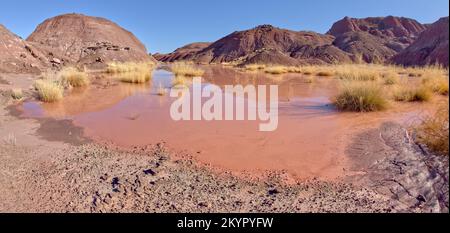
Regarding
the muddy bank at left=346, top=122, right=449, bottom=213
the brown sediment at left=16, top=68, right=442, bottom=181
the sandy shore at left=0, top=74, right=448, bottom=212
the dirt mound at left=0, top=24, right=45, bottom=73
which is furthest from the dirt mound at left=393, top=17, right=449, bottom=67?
the dirt mound at left=0, top=24, right=45, bottom=73

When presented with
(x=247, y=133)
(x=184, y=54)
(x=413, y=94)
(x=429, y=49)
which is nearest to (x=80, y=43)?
(x=413, y=94)

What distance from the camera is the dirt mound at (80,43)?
2849 centimetres

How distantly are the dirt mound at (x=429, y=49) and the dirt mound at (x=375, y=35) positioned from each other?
777 cm

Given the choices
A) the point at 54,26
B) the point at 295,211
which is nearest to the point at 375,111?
the point at 295,211

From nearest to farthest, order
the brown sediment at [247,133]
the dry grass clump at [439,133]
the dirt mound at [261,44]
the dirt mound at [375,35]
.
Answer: the dry grass clump at [439,133] < the brown sediment at [247,133] < the dirt mound at [375,35] < the dirt mound at [261,44]

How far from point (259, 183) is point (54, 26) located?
5572 centimetres

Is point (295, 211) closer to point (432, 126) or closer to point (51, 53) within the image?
point (432, 126)

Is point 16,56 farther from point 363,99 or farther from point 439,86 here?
point 439,86

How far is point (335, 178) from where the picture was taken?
3.45 m

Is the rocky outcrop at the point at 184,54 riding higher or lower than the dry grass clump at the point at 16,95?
higher

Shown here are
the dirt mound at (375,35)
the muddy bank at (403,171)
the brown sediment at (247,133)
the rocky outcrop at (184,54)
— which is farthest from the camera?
the rocky outcrop at (184,54)

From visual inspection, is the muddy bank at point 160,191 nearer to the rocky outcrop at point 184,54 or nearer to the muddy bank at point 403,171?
the muddy bank at point 403,171

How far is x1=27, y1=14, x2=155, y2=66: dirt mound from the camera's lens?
93.5ft

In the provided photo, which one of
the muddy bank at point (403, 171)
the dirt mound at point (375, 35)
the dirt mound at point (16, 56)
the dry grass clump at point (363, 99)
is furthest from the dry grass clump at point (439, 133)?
the dirt mound at point (375, 35)
